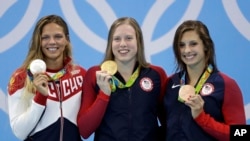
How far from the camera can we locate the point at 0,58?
3586 millimetres

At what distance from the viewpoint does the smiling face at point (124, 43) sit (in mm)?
2230

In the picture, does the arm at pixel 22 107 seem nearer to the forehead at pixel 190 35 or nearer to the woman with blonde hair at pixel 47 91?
the woman with blonde hair at pixel 47 91

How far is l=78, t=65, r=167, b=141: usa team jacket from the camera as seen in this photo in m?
2.15

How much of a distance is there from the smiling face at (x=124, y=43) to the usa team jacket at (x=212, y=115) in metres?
0.36

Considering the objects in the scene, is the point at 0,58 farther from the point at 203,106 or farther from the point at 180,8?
the point at 203,106

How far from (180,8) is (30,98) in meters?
1.70

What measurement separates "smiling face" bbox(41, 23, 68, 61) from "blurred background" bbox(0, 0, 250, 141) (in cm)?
113

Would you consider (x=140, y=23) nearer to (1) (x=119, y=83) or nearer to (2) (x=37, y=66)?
(1) (x=119, y=83)

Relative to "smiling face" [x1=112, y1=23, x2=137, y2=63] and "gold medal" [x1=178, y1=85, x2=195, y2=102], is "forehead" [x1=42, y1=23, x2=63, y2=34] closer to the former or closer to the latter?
"smiling face" [x1=112, y1=23, x2=137, y2=63]

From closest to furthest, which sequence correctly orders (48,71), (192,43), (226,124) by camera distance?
(226,124), (192,43), (48,71)

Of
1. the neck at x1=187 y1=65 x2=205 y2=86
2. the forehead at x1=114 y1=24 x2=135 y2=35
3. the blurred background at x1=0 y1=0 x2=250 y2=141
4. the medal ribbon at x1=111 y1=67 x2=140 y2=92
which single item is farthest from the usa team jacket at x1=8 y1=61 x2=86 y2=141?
the blurred background at x1=0 y1=0 x2=250 y2=141

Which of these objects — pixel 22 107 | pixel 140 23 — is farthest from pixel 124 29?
pixel 140 23

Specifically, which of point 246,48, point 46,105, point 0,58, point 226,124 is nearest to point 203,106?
point 226,124

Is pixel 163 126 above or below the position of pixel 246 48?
below
